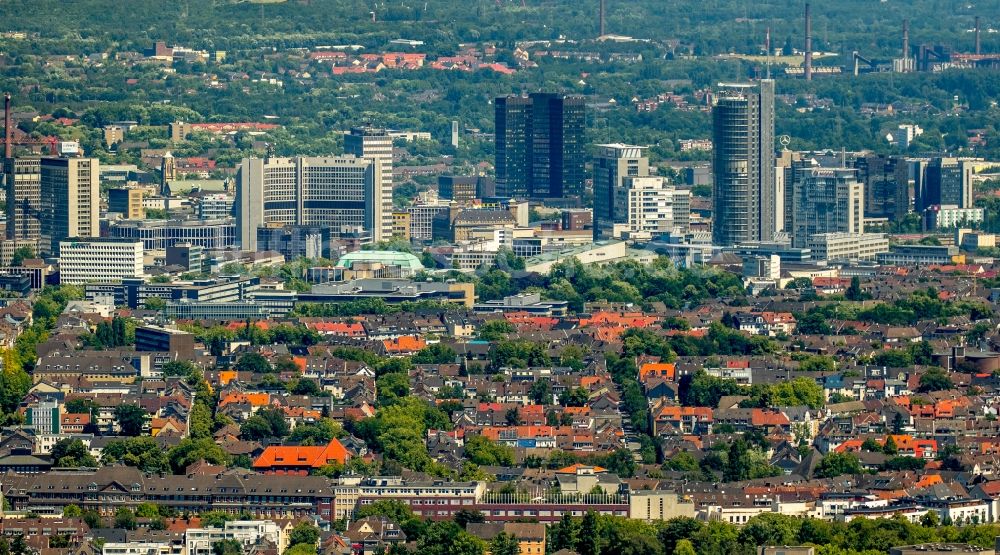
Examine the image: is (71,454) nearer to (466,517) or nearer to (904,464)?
(466,517)

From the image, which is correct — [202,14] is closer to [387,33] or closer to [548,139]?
[387,33]

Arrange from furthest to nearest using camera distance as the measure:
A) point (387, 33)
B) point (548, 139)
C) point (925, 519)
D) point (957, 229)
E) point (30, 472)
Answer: point (387, 33) < point (548, 139) < point (957, 229) < point (30, 472) < point (925, 519)

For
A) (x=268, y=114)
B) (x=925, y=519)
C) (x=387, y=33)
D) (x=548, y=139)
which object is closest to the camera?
(x=925, y=519)

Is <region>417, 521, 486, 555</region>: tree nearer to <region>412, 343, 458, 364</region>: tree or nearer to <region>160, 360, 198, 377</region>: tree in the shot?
<region>160, 360, 198, 377</region>: tree

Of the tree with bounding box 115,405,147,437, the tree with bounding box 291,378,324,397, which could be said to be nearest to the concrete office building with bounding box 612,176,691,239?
the tree with bounding box 291,378,324,397

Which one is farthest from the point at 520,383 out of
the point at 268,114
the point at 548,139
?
the point at 268,114

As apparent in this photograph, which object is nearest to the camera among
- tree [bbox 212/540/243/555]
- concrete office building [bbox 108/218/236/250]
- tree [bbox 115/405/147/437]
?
tree [bbox 212/540/243/555]
